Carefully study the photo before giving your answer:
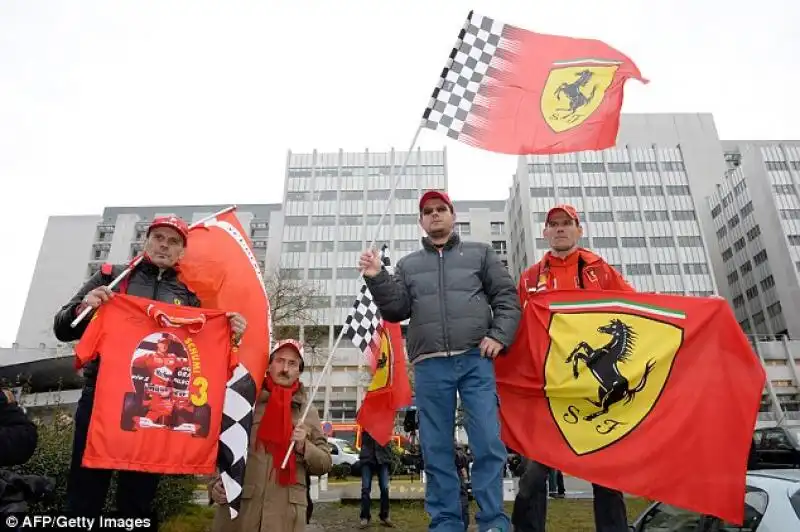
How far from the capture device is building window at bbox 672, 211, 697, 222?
6488cm

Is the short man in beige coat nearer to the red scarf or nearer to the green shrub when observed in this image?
the red scarf

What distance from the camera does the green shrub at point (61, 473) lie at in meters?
4.93

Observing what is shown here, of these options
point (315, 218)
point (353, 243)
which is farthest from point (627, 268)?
point (315, 218)

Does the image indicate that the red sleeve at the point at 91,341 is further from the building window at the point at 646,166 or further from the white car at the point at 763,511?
the building window at the point at 646,166

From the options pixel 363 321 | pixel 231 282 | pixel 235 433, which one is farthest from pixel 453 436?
pixel 363 321

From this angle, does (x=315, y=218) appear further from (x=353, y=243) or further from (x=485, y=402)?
(x=485, y=402)

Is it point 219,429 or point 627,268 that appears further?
A: point 627,268

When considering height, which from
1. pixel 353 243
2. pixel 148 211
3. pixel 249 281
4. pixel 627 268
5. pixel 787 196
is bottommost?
pixel 249 281

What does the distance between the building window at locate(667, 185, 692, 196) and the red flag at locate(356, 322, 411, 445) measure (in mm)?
69130

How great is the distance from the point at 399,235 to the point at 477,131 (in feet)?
198

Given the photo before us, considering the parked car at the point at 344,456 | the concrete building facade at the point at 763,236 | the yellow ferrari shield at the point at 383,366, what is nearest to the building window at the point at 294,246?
the parked car at the point at 344,456

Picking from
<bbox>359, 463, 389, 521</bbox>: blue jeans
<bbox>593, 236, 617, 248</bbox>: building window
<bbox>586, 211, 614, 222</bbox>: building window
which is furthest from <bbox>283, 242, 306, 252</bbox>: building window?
<bbox>359, 463, 389, 521</bbox>: blue jeans

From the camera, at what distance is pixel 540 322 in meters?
4.46

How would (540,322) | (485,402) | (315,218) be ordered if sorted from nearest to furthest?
(485,402), (540,322), (315,218)
